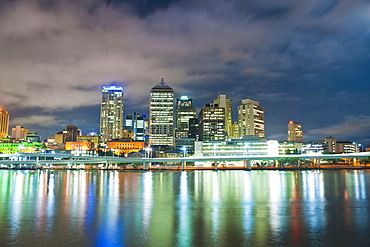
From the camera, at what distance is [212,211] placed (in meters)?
27.2

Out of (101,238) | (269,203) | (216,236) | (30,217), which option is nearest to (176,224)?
(216,236)

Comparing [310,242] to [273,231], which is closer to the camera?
[310,242]

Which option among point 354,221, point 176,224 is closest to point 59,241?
point 176,224

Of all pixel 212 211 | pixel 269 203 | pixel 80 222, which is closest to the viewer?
pixel 80 222

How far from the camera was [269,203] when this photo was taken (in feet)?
106

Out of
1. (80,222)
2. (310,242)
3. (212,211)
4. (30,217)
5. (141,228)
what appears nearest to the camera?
(310,242)

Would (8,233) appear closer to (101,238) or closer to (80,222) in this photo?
(80,222)

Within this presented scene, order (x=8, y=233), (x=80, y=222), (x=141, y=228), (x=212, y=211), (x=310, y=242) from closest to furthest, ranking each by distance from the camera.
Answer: (x=310, y=242) → (x=8, y=233) → (x=141, y=228) → (x=80, y=222) → (x=212, y=211)

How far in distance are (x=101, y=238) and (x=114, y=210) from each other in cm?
1017

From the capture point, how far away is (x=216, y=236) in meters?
18.2

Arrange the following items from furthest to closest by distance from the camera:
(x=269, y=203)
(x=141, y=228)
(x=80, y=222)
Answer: (x=269, y=203)
(x=80, y=222)
(x=141, y=228)

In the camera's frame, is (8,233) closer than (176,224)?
Yes

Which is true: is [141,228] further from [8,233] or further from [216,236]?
[8,233]

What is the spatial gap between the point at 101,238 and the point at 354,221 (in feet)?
62.8
